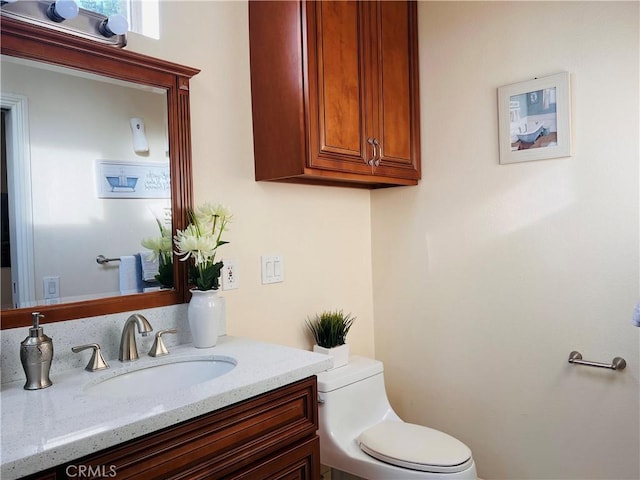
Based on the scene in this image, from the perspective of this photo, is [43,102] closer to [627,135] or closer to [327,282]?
[327,282]

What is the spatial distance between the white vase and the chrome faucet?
15 cm

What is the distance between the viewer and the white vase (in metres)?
1.52

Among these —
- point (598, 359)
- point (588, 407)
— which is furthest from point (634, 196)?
point (588, 407)

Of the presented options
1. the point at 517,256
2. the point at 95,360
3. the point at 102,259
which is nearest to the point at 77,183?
the point at 102,259

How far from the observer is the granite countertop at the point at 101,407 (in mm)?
833

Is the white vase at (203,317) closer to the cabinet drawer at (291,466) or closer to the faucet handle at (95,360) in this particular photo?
the faucet handle at (95,360)

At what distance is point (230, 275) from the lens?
1812 mm

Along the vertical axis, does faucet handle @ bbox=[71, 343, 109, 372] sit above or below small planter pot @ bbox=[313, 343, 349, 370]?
above

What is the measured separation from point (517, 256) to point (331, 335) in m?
0.85

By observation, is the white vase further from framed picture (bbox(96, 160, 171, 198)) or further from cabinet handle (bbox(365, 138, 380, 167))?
cabinet handle (bbox(365, 138, 380, 167))

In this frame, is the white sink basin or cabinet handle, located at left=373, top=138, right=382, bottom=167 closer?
the white sink basin

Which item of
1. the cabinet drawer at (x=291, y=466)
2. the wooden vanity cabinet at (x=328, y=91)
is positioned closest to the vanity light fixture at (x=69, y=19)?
the wooden vanity cabinet at (x=328, y=91)

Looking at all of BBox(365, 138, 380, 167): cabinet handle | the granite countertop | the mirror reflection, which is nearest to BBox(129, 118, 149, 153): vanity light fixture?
the mirror reflection

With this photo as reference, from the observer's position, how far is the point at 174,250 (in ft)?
5.32
